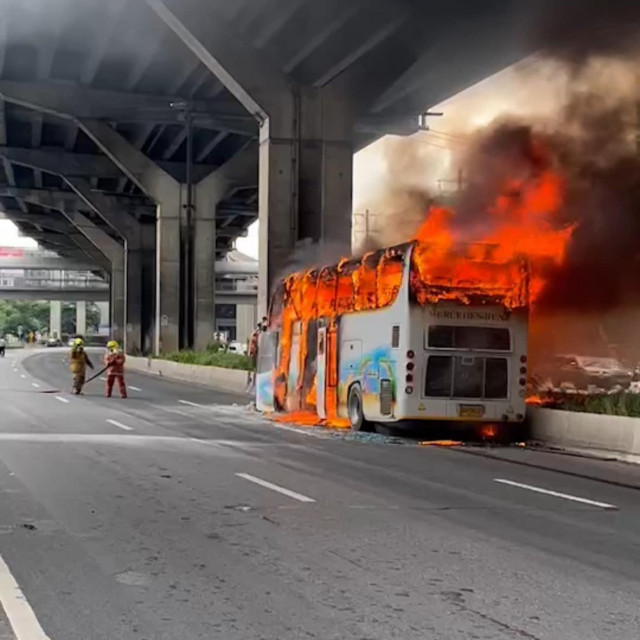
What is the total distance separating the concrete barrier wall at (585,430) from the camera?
600 inches

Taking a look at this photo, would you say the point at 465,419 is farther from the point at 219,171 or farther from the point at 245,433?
the point at 219,171

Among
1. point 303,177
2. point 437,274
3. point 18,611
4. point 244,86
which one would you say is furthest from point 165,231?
point 18,611

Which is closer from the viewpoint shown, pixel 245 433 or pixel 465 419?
pixel 465 419

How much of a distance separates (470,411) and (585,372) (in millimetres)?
7545

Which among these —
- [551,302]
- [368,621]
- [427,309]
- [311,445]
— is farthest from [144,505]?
[551,302]

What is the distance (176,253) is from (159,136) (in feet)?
19.1

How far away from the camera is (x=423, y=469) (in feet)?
43.8

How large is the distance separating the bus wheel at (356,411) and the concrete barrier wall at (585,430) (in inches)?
113

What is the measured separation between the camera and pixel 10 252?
131125 mm

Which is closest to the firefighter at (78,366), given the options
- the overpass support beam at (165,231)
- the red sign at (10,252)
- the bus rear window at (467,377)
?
the bus rear window at (467,377)

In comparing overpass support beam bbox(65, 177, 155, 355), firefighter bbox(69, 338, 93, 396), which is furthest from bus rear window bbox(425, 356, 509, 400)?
overpass support beam bbox(65, 177, 155, 355)

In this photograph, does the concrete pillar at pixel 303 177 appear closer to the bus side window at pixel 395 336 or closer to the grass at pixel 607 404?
the grass at pixel 607 404

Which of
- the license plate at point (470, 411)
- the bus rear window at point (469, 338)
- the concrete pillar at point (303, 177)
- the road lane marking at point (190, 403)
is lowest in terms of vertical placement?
the road lane marking at point (190, 403)

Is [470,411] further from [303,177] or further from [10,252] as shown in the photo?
[10,252]
